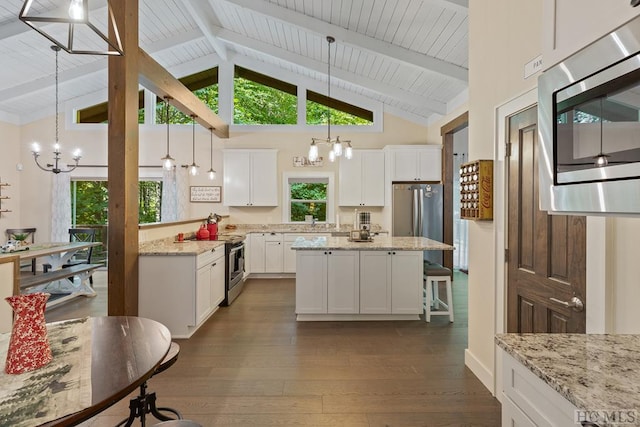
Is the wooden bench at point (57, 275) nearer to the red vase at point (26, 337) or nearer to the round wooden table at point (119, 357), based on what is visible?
the round wooden table at point (119, 357)

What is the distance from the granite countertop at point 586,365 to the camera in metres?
0.78

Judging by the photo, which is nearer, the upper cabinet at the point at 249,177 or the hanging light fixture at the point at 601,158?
the hanging light fixture at the point at 601,158

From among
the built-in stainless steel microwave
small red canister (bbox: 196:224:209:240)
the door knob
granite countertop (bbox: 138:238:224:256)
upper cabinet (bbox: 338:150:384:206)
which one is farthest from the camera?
upper cabinet (bbox: 338:150:384:206)

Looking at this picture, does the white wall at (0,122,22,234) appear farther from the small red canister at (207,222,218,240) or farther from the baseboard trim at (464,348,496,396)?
the baseboard trim at (464,348,496,396)

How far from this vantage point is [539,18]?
6.16 ft

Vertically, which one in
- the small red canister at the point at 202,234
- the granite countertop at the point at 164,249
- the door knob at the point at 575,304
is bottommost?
the door knob at the point at 575,304

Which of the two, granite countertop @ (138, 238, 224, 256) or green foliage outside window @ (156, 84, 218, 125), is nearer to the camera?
granite countertop @ (138, 238, 224, 256)

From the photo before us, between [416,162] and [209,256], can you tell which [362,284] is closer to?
[209,256]

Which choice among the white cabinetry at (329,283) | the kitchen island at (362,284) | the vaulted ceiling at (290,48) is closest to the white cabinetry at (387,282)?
the kitchen island at (362,284)

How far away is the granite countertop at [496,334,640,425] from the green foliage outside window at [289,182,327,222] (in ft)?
19.0

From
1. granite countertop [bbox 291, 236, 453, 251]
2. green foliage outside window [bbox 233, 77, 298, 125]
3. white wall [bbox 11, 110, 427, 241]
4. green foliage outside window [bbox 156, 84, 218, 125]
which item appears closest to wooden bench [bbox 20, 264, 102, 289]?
white wall [bbox 11, 110, 427, 241]

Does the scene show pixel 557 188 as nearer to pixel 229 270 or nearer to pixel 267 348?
pixel 267 348

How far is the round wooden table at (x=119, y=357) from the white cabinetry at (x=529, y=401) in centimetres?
119

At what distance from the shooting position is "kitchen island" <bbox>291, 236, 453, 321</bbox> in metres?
3.80
